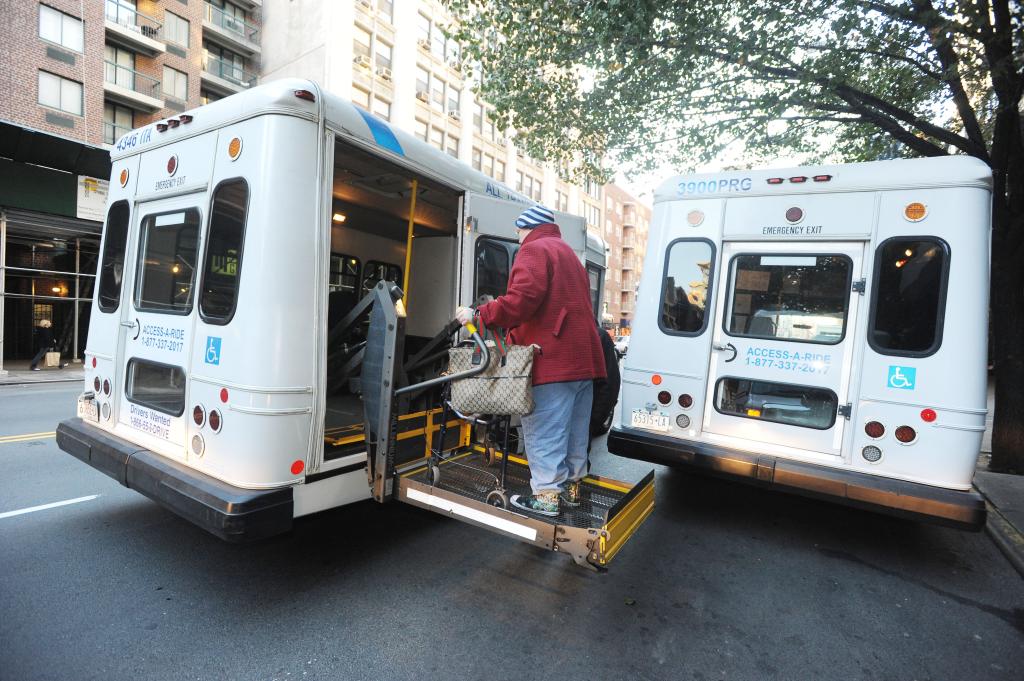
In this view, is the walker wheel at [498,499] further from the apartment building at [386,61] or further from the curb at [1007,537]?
the apartment building at [386,61]

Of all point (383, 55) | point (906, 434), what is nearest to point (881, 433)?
point (906, 434)

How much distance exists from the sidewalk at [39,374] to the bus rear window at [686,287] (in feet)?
48.6

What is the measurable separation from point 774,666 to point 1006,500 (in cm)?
493

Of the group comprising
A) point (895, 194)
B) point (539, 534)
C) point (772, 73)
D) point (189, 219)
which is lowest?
point (539, 534)

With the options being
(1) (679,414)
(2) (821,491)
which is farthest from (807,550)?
(1) (679,414)

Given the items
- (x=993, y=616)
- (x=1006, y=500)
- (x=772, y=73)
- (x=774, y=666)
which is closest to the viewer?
(x=774, y=666)

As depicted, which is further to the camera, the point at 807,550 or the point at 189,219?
the point at 807,550

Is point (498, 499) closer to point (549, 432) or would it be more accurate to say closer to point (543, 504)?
point (543, 504)

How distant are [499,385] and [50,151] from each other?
16.3 meters

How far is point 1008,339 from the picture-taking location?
22.5 ft

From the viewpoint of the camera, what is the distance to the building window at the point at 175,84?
23797 mm

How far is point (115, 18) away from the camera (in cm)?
2203

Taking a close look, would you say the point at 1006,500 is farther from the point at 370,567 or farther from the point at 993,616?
the point at 370,567

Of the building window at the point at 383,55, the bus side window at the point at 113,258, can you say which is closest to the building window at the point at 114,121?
the building window at the point at 383,55
